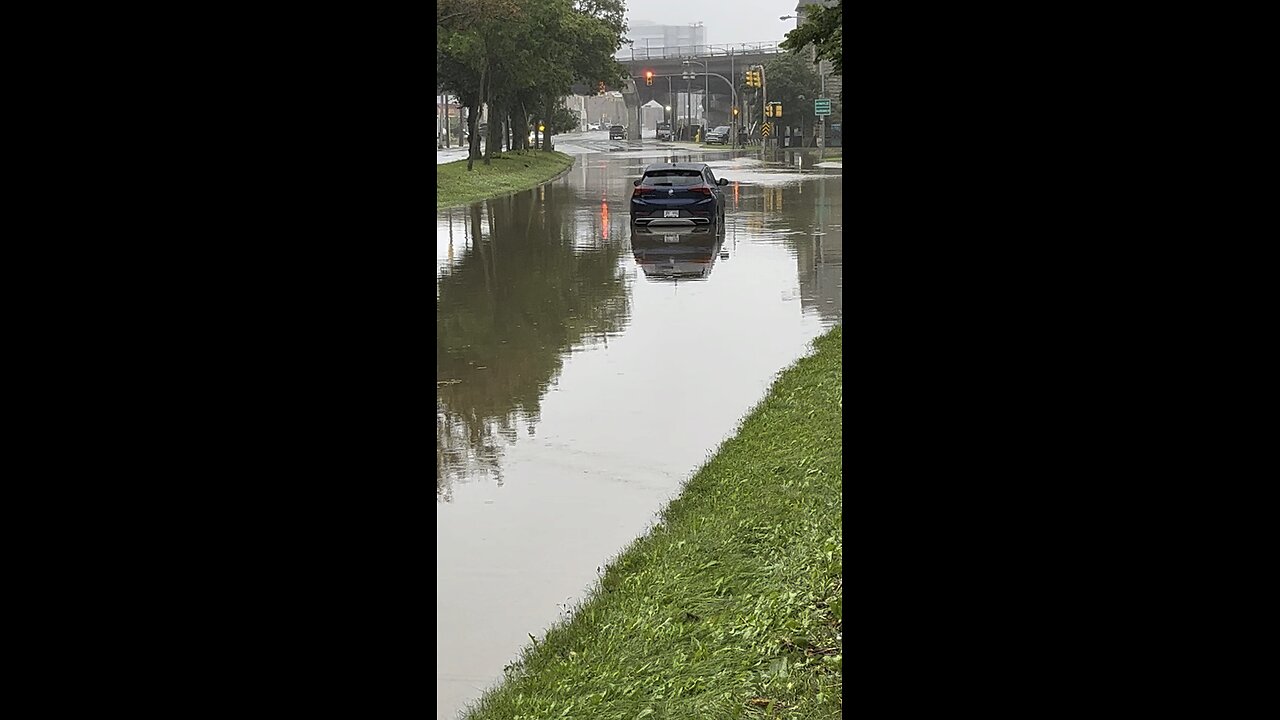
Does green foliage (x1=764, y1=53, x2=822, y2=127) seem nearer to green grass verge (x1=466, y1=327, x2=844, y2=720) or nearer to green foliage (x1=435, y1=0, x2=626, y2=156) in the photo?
green foliage (x1=435, y1=0, x2=626, y2=156)

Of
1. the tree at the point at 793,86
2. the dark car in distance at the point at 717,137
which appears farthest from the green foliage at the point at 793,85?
the dark car in distance at the point at 717,137

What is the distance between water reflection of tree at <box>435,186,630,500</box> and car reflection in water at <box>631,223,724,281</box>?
51 cm

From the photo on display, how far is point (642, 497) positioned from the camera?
813 centimetres

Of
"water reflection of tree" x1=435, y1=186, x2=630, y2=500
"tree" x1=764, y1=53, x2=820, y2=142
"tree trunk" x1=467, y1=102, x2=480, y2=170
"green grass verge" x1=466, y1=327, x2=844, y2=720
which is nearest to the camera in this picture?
"green grass verge" x1=466, y1=327, x2=844, y2=720

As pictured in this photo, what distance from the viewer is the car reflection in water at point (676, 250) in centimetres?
1984

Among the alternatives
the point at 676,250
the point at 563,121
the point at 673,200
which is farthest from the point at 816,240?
the point at 563,121

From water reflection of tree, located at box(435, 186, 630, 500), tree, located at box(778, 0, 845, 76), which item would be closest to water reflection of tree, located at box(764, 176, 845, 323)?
tree, located at box(778, 0, 845, 76)

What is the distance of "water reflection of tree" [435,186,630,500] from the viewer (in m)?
9.74
